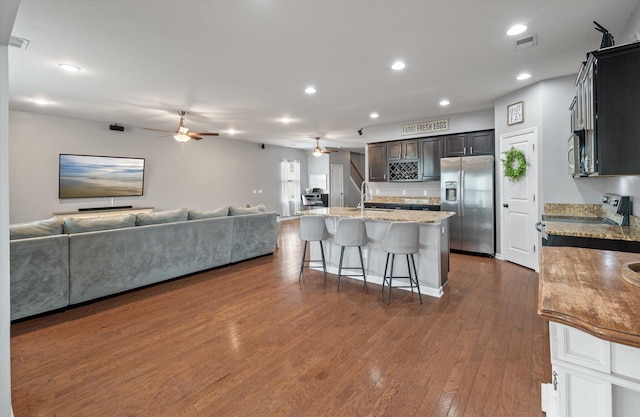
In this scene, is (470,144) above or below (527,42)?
below

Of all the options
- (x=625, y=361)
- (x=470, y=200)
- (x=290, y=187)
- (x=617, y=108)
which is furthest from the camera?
(x=290, y=187)

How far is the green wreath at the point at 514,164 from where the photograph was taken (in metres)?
4.63

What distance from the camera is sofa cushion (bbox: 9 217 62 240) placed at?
3002 millimetres

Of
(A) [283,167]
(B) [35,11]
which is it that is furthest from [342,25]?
(A) [283,167]

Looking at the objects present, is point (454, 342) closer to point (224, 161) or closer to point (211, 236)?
point (211, 236)

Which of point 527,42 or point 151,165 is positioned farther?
point 151,165

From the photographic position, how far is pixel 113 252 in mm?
3566

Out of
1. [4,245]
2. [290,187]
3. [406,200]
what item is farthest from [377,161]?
[4,245]

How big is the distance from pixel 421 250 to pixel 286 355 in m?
2.12

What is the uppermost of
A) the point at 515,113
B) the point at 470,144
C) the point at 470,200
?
the point at 515,113

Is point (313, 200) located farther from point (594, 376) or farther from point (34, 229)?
point (594, 376)

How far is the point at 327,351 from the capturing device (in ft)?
7.91

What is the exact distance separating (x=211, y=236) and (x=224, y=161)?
17.1 feet

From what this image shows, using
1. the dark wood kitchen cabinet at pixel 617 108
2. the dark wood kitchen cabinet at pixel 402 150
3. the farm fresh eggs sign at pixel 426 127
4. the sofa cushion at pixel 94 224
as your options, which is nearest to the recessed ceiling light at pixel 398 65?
the dark wood kitchen cabinet at pixel 617 108
